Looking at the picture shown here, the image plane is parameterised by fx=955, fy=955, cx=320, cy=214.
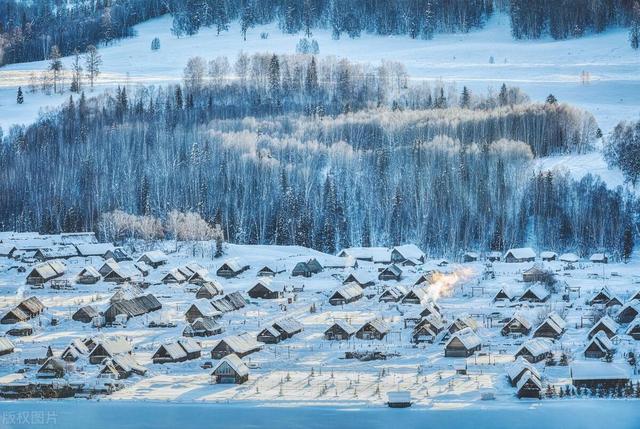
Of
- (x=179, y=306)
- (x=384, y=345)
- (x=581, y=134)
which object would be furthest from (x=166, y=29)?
(x=384, y=345)

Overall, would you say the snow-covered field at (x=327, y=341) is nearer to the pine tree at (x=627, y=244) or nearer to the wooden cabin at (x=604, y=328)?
the wooden cabin at (x=604, y=328)

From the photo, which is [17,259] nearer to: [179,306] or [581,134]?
[179,306]

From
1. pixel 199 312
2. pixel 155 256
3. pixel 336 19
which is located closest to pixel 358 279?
pixel 199 312

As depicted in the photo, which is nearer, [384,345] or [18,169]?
[384,345]

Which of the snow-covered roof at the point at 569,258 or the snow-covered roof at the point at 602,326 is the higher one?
the snow-covered roof at the point at 602,326

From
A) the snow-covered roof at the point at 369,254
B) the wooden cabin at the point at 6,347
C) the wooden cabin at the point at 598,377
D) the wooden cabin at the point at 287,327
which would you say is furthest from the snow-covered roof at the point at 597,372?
the snow-covered roof at the point at 369,254

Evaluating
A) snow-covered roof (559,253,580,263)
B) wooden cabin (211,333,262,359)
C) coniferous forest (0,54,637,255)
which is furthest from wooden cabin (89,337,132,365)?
coniferous forest (0,54,637,255)

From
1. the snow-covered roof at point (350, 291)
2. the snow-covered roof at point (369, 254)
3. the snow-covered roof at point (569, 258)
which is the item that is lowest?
the snow-covered roof at point (569, 258)
